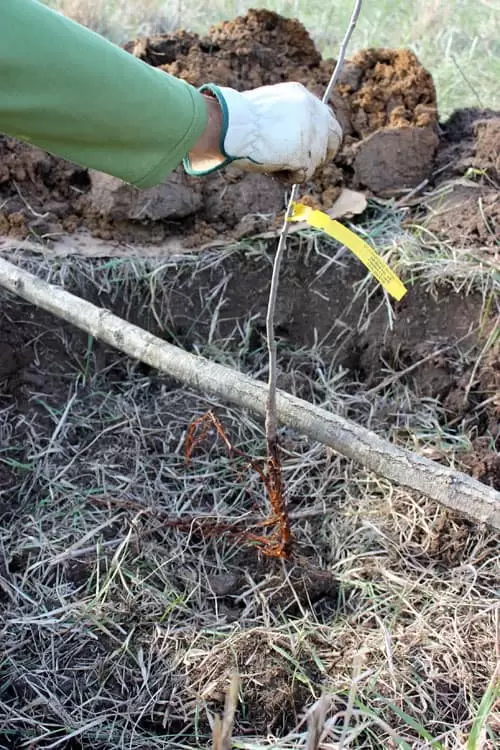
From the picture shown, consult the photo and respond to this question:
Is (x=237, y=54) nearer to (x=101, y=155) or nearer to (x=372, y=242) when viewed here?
(x=372, y=242)

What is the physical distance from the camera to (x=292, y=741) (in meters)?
1.71

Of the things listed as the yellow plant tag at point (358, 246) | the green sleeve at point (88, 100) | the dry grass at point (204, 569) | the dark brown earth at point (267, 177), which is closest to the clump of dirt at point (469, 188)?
the dark brown earth at point (267, 177)

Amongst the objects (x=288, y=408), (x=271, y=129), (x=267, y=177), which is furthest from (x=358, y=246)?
(x=267, y=177)

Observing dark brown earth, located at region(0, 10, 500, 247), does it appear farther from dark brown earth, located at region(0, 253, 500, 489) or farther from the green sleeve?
the green sleeve

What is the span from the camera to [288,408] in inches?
80.7

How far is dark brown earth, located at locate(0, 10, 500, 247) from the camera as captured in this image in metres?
2.86

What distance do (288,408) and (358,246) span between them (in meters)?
0.48

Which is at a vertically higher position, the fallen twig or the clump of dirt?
the clump of dirt

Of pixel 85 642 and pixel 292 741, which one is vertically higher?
pixel 292 741

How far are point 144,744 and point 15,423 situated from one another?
41.9 inches

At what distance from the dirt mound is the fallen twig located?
1.71ft

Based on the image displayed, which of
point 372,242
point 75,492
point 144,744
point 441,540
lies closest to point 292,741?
point 144,744

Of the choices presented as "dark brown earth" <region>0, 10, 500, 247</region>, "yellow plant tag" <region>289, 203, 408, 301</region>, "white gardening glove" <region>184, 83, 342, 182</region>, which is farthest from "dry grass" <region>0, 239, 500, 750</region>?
"white gardening glove" <region>184, 83, 342, 182</region>

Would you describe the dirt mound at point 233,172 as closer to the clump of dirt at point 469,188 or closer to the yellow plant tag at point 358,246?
the clump of dirt at point 469,188
